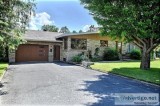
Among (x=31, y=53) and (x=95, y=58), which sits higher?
(x=31, y=53)

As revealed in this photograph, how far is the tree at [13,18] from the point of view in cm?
1302

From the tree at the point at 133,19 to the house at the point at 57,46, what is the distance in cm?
1041

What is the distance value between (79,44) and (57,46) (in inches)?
127

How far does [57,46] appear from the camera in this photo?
97.9 ft

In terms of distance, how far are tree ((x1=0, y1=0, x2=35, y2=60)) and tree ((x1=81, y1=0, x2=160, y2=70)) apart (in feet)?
18.0

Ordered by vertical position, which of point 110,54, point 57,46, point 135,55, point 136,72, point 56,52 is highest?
point 57,46

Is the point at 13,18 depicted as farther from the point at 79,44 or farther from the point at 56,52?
the point at 56,52

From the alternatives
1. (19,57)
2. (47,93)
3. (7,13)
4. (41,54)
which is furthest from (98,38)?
(47,93)

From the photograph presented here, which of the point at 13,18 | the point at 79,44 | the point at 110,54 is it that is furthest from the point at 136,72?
the point at 110,54

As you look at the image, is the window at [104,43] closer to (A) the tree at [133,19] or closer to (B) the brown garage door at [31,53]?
(B) the brown garage door at [31,53]

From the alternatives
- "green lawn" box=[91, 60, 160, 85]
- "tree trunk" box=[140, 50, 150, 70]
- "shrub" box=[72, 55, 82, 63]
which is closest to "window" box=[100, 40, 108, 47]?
"shrub" box=[72, 55, 82, 63]

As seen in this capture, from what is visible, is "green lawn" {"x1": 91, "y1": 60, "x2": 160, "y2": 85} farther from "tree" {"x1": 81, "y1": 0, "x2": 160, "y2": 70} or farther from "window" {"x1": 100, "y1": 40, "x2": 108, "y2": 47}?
"window" {"x1": 100, "y1": 40, "x2": 108, "y2": 47}

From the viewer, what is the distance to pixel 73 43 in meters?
28.1

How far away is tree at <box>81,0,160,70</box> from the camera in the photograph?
49.9 ft
